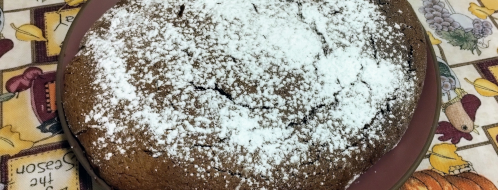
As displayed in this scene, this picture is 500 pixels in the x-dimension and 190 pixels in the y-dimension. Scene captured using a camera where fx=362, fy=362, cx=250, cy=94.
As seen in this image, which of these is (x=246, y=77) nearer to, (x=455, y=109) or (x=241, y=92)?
(x=241, y=92)

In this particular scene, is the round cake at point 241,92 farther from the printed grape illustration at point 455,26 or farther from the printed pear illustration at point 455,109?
the printed grape illustration at point 455,26

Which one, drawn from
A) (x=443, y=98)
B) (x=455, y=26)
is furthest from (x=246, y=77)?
(x=455, y=26)

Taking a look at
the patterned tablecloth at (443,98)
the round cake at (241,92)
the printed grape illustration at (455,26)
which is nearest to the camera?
the round cake at (241,92)

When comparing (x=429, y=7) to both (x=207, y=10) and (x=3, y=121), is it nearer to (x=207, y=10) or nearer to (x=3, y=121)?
(x=207, y=10)

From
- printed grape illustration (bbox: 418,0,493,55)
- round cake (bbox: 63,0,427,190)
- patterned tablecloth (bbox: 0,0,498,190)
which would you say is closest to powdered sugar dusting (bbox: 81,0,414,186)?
round cake (bbox: 63,0,427,190)

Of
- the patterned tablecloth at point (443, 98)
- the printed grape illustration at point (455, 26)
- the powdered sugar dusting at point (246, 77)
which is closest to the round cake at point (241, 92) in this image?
the powdered sugar dusting at point (246, 77)

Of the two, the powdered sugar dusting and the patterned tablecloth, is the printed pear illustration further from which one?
the powdered sugar dusting
